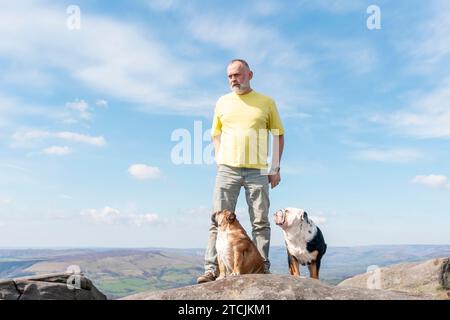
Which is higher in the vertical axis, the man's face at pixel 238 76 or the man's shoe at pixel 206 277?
the man's face at pixel 238 76

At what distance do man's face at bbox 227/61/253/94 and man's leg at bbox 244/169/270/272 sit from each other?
1682mm

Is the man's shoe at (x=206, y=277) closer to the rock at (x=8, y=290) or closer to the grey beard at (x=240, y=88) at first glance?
the grey beard at (x=240, y=88)

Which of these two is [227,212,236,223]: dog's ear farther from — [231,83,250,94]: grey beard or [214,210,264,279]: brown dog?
[231,83,250,94]: grey beard

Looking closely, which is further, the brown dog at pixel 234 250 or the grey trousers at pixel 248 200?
the grey trousers at pixel 248 200

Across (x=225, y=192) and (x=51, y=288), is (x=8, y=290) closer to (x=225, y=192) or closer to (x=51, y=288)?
(x=51, y=288)

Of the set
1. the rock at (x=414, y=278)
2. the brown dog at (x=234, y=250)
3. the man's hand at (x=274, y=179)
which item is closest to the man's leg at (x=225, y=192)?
the man's hand at (x=274, y=179)

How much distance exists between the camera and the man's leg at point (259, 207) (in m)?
9.11

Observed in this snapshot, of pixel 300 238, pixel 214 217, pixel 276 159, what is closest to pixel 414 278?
pixel 300 238

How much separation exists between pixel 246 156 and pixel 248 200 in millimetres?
889

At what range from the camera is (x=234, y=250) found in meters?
8.06

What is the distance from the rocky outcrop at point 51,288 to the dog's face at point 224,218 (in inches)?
254

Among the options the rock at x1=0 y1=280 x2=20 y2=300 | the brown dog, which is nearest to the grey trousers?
the brown dog

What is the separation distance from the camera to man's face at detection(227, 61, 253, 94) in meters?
9.32
